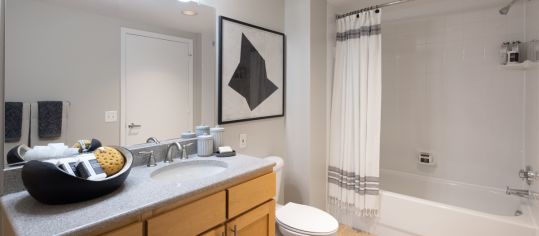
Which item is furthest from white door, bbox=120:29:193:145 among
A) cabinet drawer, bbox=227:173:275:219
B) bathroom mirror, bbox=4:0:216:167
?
cabinet drawer, bbox=227:173:275:219

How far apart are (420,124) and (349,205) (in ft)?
3.88

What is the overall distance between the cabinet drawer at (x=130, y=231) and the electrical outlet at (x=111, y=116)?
0.69 meters

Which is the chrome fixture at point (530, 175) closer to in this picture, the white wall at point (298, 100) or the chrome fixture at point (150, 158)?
the white wall at point (298, 100)

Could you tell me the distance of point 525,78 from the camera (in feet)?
7.28

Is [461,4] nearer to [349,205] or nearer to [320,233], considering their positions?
[349,205]

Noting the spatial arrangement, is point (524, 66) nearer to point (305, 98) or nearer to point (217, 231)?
point (305, 98)

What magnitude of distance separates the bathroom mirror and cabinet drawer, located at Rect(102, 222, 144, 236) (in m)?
0.63

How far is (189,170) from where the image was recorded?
1.53 meters

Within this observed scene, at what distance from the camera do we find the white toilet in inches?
65.4

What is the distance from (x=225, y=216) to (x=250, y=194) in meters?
0.18

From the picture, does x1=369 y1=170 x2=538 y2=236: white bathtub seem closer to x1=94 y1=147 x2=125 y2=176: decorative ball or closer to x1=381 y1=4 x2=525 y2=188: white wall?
x1=381 y1=4 x2=525 y2=188: white wall

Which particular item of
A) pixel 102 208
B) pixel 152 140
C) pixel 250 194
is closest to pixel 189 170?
pixel 152 140

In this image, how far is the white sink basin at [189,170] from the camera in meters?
1.41

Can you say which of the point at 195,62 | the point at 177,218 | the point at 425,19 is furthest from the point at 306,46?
the point at 177,218
